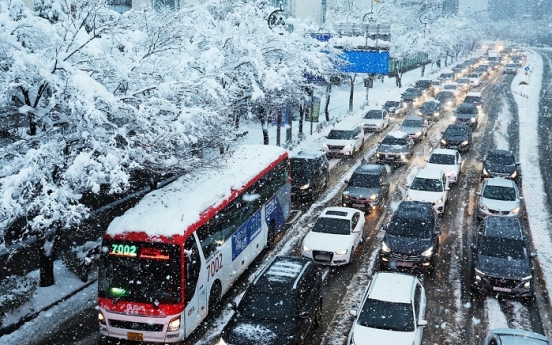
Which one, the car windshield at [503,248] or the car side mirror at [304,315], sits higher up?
the car side mirror at [304,315]

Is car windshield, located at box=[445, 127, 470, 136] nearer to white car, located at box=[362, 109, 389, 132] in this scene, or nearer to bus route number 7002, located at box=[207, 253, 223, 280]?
white car, located at box=[362, 109, 389, 132]

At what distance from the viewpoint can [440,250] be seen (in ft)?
60.5

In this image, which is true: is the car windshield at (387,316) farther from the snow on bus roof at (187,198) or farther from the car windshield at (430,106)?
the car windshield at (430,106)

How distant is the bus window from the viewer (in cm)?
1196

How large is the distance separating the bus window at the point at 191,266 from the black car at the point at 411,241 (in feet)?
21.2

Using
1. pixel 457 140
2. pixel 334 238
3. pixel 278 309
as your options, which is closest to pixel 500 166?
pixel 457 140

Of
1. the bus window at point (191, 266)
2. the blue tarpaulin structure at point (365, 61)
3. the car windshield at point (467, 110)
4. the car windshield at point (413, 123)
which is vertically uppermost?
the blue tarpaulin structure at point (365, 61)

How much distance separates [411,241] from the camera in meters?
16.7

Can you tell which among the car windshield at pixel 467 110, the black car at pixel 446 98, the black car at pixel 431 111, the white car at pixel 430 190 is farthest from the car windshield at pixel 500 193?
the black car at pixel 446 98

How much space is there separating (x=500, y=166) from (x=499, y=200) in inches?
216

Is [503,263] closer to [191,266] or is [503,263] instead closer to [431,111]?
[191,266]

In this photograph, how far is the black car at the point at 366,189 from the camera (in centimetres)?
2161

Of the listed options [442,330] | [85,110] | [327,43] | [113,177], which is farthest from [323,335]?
[327,43]

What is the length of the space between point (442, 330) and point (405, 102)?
41197mm
